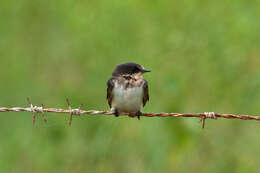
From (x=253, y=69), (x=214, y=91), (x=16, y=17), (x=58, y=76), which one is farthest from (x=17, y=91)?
(x=253, y=69)

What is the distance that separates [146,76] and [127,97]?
112 centimetres

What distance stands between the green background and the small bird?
41cm

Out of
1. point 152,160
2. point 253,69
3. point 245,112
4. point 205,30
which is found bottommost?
point 152,160

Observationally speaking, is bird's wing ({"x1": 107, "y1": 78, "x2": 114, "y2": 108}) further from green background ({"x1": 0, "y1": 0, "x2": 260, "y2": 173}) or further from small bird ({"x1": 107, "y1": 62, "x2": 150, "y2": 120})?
green background ({"x1": 0, "y1": 0, "x2": 260, "y2": 173})

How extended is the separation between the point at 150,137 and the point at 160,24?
1.37 metres

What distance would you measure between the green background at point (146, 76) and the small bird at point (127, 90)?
412 millimetres

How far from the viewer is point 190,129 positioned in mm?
5770

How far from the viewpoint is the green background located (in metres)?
5.86

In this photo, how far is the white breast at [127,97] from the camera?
5402 mm

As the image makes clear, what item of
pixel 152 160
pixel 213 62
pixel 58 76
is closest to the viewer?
pixel 152 160

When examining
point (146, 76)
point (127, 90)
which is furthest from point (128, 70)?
point (146, 76)

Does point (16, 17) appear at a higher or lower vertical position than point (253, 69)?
higher

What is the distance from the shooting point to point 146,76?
21.2 ft

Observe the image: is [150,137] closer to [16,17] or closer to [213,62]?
[213,62]
